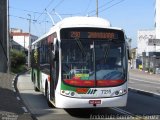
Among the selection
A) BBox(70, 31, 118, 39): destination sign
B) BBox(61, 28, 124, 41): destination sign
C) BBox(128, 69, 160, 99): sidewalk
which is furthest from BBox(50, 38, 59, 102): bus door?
BBox(128, 69, 160, 99): sidewalk

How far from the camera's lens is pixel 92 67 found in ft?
45.7

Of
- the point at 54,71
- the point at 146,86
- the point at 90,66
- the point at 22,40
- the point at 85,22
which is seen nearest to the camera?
the point at 90,66

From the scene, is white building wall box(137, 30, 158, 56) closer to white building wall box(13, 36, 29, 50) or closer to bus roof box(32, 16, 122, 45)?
white building wall box(13, 36, 29, 50)

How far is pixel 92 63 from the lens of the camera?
14.0 m

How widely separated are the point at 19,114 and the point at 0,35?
113 feet

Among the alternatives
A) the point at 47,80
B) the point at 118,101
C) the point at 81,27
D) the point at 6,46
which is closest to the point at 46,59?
the point at 47,80

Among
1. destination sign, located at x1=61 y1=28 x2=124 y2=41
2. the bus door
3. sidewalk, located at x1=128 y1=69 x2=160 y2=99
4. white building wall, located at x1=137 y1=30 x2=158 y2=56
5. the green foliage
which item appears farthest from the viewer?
white building wall, located at x1=137 y1=30 x2=158 y2=56

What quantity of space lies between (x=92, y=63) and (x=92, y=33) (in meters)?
1.00

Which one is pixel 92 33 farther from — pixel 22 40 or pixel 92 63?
pixel 22 40

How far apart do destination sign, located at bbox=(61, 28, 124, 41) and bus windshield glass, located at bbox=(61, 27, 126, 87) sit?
111 millimetres

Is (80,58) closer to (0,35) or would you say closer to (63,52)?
(63,52)

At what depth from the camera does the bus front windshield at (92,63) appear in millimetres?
13828

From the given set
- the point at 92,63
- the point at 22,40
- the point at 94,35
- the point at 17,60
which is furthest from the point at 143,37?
the point at 92,63

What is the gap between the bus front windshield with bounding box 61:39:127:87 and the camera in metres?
13.8
